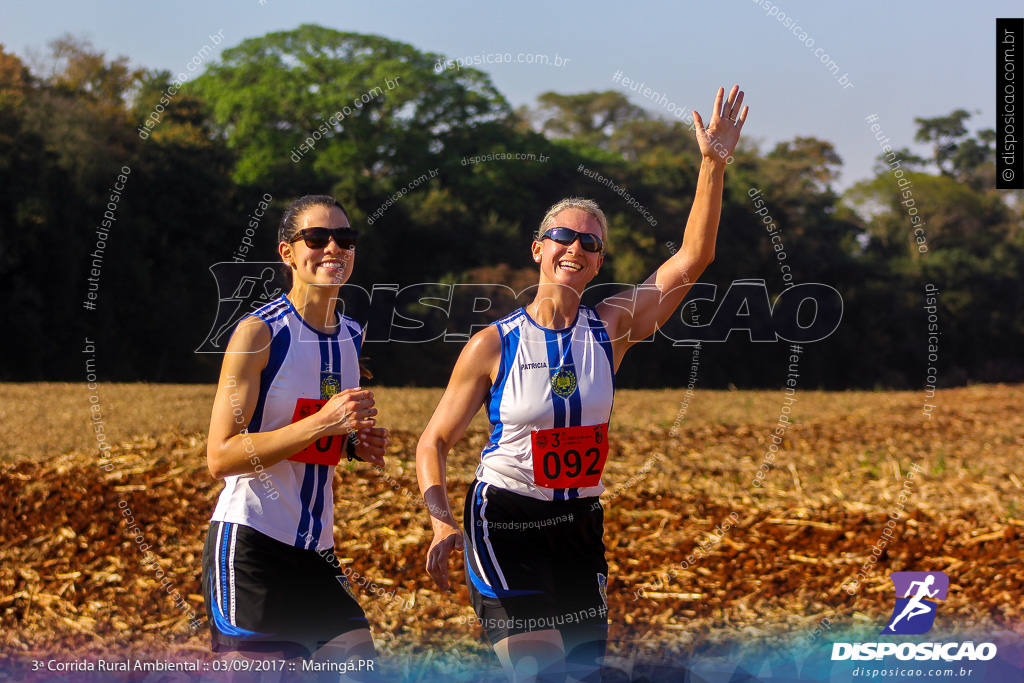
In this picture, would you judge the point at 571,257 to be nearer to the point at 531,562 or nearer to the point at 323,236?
the point at 323,236

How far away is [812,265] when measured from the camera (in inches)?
1176

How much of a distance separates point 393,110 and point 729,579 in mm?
17731

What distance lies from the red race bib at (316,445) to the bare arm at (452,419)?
278 mm

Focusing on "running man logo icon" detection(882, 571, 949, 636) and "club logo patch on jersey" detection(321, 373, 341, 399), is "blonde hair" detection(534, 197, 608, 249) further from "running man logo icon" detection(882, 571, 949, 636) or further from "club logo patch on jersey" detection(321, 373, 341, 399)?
"running man logo icon" detection(882, 571, 949, 636)

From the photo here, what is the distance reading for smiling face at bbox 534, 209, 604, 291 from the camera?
123 inches

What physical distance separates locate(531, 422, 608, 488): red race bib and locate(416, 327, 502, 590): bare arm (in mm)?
251

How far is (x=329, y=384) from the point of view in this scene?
297cm

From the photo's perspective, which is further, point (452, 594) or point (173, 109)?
point (173, 109)

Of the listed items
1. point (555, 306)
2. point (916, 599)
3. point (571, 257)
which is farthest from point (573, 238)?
point (916, 599)

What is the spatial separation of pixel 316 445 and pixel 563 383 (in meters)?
0.85

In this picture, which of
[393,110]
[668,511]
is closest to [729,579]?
[668,511]

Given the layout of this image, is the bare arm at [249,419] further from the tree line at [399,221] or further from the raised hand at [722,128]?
the tree line at [399,221]

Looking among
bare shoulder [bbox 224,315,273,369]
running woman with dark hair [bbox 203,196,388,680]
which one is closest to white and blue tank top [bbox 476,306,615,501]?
running woman with dark hair [bbox 203,196,388,680]

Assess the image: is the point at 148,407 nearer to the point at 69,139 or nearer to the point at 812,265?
the point at 69,139
